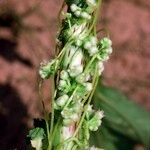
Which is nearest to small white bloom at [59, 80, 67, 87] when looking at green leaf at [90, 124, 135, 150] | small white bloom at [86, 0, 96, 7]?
small white bloom at [86, 0, 96, 7]

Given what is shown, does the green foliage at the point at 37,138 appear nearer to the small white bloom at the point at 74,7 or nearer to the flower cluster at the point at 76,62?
the flower cluster at the point at 76,62

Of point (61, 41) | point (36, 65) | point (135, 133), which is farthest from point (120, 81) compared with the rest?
point (61, 41)

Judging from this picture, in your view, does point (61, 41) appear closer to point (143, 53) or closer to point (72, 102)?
point (72, 102)

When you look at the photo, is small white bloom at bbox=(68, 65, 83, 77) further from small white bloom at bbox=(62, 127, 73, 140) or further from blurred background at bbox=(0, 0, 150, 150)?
blurred background at bbox=(0, 0, 150, 150)

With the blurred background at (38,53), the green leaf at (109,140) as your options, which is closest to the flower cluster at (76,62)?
the green leaf at (109,140)

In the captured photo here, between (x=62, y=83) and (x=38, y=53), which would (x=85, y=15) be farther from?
(x=38, y=53)

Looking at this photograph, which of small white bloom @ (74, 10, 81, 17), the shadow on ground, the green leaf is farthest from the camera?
the shadow on ground
